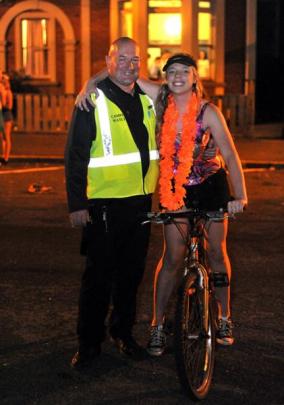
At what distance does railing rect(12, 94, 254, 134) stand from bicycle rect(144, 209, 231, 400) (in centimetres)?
1514

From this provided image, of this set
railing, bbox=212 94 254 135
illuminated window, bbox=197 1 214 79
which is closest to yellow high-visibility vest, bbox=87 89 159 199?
railing, bbox=212 94 254 135

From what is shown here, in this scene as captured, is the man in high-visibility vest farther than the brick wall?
No

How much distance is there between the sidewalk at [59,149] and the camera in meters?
16.6

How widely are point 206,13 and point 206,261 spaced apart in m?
17.6

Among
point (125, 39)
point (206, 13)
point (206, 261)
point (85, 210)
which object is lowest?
point (206, 261)

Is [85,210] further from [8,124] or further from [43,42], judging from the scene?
[43,42]

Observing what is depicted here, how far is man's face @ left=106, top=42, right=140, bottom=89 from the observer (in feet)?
18.2

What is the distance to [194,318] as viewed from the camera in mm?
5309

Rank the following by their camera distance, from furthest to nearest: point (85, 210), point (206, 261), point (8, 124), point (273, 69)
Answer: point (273, 69) < point (8, 124) < point (206, 261) < point (85, 210)

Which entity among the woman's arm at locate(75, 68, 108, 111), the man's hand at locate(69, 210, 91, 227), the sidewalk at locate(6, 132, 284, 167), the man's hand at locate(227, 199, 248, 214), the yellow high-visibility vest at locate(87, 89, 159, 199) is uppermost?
the woman's arm at locate(75, 68, 108, 111)

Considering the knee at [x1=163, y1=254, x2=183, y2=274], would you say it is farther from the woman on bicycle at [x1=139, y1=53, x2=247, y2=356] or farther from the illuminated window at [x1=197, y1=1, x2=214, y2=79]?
the illuminated window at [x1=197, y1=1, x2=214, y2=79]

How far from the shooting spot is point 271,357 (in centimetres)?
585

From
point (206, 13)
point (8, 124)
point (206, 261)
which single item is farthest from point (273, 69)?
point (206, 261)

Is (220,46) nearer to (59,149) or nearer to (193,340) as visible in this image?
(59,149)
